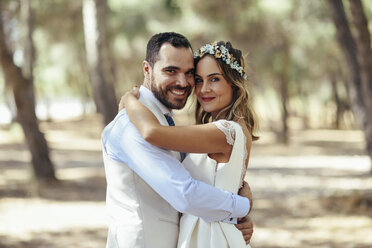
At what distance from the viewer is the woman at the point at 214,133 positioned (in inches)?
80.6

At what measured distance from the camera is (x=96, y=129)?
27250 millimetres

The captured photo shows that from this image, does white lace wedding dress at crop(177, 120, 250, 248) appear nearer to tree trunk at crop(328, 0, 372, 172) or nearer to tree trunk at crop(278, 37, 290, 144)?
tree trunk at crop(328, 0, 372, 172)

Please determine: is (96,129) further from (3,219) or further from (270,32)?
(3,219)

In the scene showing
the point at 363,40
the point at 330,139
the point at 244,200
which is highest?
the point at 363,40

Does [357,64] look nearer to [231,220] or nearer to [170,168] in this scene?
[231,220]

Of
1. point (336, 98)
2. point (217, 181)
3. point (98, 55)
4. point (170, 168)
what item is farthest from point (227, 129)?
point (336, 98)

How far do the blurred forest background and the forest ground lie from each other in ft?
0.09

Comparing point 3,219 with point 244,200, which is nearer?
point 244,200

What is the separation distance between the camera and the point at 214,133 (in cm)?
213

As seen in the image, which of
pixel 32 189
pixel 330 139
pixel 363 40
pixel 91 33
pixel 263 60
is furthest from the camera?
pixel 330 139

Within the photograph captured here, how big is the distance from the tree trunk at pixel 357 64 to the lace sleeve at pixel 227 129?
18.0 feet

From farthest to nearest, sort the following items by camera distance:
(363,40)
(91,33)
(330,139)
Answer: (330,139), (91,33), (363,40)

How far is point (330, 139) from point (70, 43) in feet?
50.3

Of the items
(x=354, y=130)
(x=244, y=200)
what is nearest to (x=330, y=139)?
(x=354, y=130)
